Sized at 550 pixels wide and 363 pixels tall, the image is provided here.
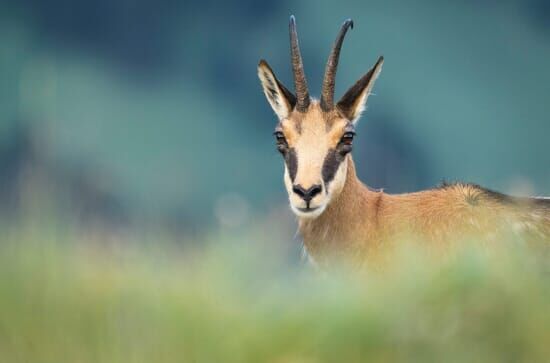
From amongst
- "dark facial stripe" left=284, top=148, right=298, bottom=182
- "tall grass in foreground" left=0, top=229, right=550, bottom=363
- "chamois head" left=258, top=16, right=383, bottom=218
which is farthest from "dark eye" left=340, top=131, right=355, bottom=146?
"tall grass in foreground" left=0, top=229, right=550, bottom=363

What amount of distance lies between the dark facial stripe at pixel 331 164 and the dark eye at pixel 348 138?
0.17 metres

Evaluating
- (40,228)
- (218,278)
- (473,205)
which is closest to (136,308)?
(218,278)

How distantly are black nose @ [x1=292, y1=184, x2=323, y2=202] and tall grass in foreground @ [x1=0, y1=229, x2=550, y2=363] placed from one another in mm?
3855

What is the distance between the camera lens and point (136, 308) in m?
3.35

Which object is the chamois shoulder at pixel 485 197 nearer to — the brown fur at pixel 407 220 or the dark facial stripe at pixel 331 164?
the brown fur at pixel 407 220

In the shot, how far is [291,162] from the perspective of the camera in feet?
27.0

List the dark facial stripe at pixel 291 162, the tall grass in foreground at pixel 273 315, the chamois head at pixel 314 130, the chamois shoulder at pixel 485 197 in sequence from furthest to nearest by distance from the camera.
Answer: the chamois shoulder at pixel 485 197
the dark facial stripe at pixel 291 162
the chamois head at pixel 314 130
the tall grass in foreground at pixel 273 315

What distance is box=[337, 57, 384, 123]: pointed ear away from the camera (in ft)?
29.4

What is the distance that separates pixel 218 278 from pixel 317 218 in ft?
15.7

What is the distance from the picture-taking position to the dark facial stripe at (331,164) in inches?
320

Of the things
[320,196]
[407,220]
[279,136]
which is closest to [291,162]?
[279,136]

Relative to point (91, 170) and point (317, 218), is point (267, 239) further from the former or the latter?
point (317, 218)

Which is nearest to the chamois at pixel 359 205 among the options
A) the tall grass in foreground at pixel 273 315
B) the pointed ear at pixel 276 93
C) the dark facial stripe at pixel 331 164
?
the dark facial stripe at pixel 331 164

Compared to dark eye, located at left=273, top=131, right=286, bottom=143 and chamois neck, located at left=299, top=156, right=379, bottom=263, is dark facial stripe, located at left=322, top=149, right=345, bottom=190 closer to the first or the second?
chamois neck, located at left=299, top=156, right=379, bottom=263
